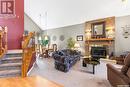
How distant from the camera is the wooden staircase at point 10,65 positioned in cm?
478

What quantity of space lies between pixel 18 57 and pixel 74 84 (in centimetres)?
219

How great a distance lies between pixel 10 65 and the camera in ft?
16.7

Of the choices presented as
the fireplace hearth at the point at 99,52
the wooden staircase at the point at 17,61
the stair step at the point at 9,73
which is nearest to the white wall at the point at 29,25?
the fireplace hearth at the point at 99,52

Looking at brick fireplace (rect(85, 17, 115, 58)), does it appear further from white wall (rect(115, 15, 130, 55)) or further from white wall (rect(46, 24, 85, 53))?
white wall (rect(46, 24, 85, 53))

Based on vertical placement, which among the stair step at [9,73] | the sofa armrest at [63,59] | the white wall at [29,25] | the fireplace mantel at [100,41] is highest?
the white wall at [29,25]

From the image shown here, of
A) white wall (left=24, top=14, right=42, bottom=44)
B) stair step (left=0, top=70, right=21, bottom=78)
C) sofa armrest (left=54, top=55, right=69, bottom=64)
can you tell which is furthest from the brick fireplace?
white wall (left=24, top=14, right=42, bottom=44)

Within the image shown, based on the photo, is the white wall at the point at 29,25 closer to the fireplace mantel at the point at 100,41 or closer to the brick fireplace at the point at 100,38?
the brick fireplace at the point at 100,38

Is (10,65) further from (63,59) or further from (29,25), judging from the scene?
(29,25)

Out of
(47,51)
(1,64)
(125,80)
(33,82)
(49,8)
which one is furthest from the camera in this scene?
(47,51)

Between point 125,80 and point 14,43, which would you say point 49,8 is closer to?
point 14,43

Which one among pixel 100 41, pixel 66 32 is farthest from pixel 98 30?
pixel 66 32

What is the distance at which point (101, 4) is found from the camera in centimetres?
827

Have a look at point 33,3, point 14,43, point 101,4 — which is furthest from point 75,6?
point 14,43

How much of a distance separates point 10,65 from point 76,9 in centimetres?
587
